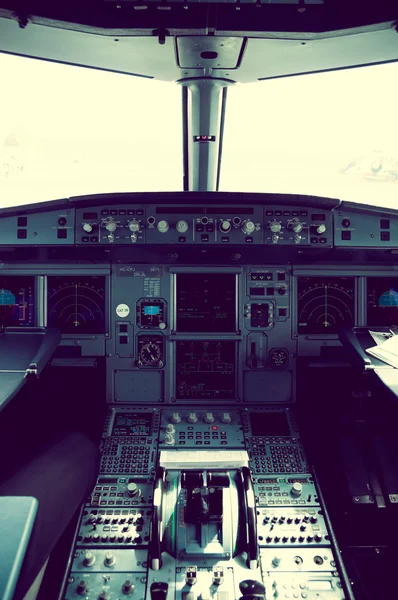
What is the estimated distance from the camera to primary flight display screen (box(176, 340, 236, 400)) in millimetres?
2979

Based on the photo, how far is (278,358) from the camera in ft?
9.69

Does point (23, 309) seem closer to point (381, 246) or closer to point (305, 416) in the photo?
point (305, 416)

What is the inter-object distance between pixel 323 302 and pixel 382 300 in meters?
0.38

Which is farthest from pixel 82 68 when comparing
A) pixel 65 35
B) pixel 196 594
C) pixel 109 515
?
pixel 196 594

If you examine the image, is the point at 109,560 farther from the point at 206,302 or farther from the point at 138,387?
the point at 206,302

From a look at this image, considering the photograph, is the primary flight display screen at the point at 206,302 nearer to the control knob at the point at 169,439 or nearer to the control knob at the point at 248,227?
the control knob at the point at 248,227

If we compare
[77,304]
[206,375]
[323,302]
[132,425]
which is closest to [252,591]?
[132,425]

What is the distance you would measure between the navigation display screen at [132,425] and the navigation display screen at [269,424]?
2.03ft

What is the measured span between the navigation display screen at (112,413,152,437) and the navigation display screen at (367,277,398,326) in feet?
5.01

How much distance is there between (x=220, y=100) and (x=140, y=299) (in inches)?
51.0

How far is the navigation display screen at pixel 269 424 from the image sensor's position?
2.72 metres

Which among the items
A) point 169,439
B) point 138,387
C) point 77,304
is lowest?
point 169,439

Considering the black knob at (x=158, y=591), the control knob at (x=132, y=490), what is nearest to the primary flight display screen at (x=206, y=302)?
the control knob at (x=132, y=490)

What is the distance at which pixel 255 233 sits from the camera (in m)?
2.58
